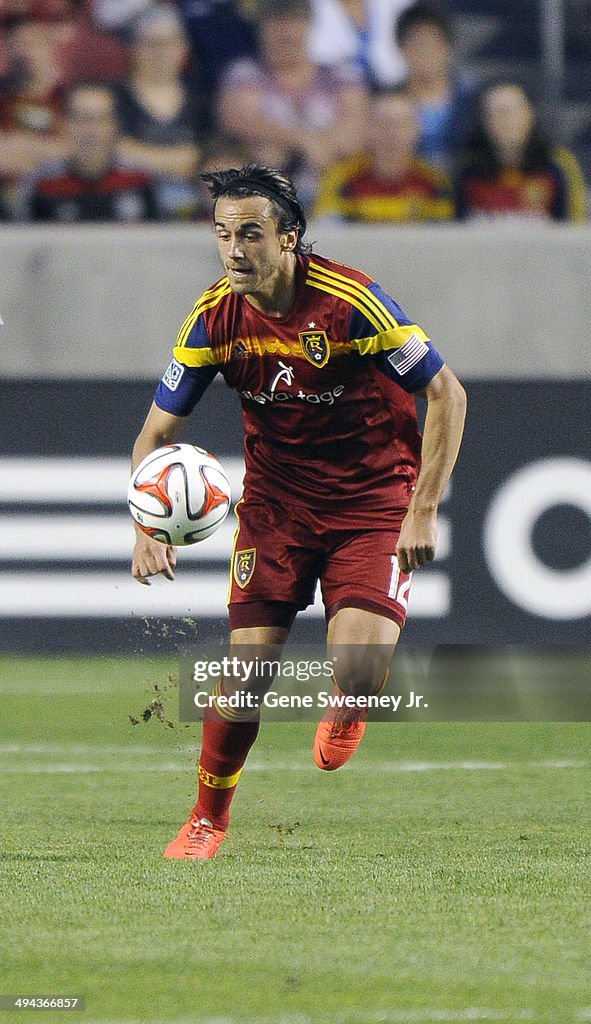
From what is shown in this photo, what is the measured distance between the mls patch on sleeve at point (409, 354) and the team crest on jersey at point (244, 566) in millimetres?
758

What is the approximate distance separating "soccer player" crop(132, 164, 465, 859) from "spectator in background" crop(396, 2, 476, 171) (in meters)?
5.46

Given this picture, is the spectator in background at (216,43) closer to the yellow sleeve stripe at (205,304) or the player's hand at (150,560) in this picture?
the yellow sleeve stripe at (205,304)

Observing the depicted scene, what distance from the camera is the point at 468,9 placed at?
11859mm

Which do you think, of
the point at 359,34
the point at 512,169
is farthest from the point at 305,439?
the point at 359,34

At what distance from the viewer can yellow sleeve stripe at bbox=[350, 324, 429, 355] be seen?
494cm

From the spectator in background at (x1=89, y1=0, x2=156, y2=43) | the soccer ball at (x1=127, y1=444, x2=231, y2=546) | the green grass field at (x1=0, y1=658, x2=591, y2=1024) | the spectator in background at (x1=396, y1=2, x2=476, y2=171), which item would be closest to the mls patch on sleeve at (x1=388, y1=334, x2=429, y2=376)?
the soccer ball at (x1=127, y1=444, x2=231, y2=546)

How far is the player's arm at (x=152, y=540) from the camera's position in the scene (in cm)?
493

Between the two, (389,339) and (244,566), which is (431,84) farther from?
(244,566)

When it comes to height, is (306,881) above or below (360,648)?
below

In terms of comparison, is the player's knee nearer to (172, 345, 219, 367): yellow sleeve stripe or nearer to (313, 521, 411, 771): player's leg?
(313, 521, 411, 771): player's leg

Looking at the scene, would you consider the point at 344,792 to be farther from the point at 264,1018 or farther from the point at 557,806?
the point at 264,1018

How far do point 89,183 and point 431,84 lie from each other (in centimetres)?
240

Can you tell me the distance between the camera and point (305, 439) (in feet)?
17.2

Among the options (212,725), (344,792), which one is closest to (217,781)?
(212,725)
